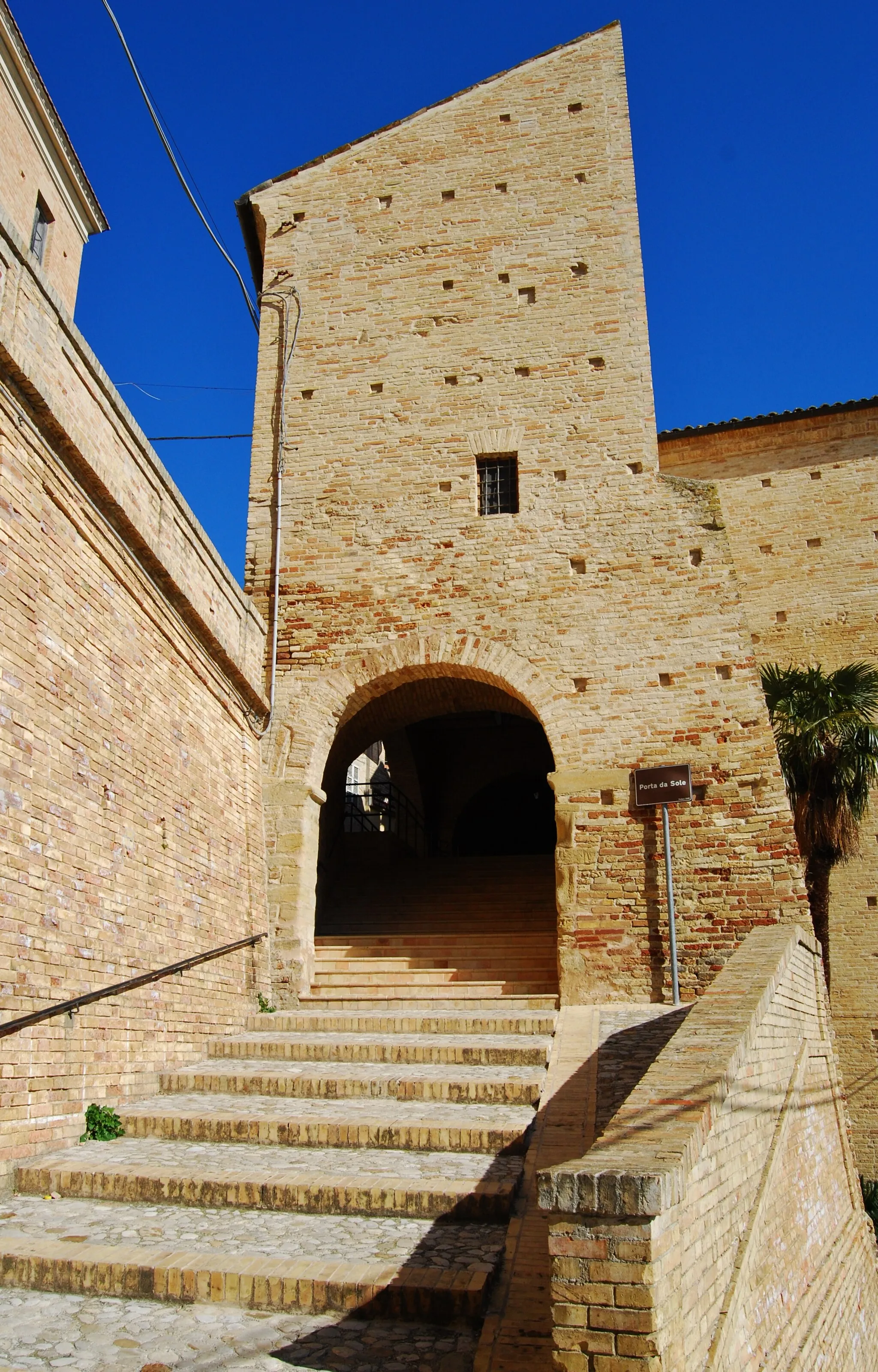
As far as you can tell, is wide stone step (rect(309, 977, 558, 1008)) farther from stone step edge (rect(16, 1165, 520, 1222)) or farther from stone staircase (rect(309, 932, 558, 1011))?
stone step edge (rect(16, 1165, 520, 1222))

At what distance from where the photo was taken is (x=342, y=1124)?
5.70 m

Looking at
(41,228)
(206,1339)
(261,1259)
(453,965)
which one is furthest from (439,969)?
(41,228)

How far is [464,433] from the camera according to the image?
11.9m

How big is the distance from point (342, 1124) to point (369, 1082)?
2.51 feet

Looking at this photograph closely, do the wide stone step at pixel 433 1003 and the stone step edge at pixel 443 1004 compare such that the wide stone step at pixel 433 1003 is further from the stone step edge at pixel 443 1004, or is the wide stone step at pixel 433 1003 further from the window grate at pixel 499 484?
the window grate at pixel 499 484

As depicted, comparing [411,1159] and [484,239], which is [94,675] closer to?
[411,1159]

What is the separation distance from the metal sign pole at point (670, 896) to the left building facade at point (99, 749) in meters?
3.97

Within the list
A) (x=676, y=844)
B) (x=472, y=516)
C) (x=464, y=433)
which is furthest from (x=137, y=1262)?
(x=464, y=433)

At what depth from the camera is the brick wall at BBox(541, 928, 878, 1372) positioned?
9.96 ft

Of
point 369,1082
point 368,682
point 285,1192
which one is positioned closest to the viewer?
point 285,1192

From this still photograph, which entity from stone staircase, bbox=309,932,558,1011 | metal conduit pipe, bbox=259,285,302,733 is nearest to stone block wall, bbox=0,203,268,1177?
stone staircase, bbox=309,932,558,1011

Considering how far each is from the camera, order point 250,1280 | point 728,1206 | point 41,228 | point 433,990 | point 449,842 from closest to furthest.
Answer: point 250,1280 → point 728,1206 → point 433,990 → point 41,228 → point 449,842

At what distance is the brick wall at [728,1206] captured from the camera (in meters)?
3.04

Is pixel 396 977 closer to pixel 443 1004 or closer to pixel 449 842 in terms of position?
pixel 443 1004
